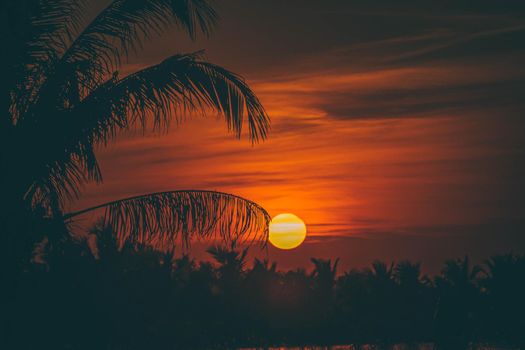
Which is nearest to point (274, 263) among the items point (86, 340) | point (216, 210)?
point (86, 340)

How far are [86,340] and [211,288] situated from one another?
19.5 m

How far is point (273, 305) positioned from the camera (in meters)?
53.9

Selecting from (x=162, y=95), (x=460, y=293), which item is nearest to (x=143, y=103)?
(x=162, y=95)

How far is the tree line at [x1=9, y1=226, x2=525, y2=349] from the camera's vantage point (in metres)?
32.5

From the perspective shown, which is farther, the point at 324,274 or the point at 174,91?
the point at 324,274

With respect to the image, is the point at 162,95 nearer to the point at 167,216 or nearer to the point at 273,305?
the point at 167,216

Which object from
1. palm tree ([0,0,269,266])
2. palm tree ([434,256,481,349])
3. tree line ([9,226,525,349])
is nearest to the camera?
palm tree ([0,0,269,266])

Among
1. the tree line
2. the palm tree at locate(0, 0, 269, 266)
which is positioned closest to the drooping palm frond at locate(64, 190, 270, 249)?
the palm tree at locate(0, 0, 269, 266)

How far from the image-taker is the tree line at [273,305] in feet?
107

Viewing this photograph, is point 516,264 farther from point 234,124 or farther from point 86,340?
point 234,124

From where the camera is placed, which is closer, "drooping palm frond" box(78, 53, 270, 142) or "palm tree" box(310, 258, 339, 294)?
"drooping palm frond" box(78, 53, 270, 142)

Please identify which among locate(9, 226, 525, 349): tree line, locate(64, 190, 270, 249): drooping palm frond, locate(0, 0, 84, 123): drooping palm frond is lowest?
locate(9, 226, 525, 349): tree line

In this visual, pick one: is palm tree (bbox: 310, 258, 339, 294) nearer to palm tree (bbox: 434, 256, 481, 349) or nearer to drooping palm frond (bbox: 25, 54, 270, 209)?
palm tree (bbox: 434, 256, 481, 349)

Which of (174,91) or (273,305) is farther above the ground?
(174,91)
